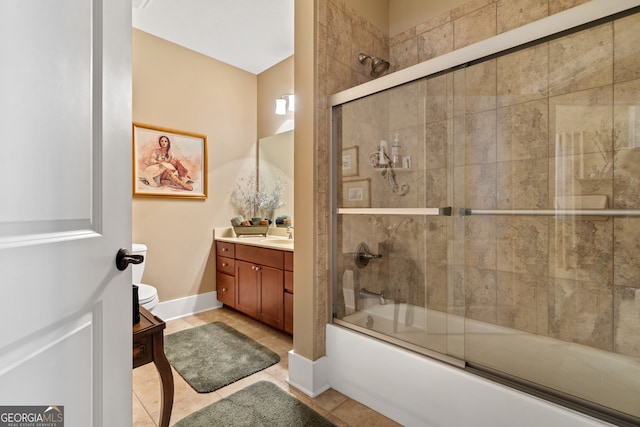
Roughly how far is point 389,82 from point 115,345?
168 cm

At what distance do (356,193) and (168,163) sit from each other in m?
2.03

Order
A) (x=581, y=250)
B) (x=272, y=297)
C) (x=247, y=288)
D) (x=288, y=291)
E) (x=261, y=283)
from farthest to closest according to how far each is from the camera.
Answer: (x=247, y=288) → (x=261, y=283) → (x=272, y=297) → (x=288, y=291) → (x=581, y=250)

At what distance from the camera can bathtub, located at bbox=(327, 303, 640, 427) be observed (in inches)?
48.5

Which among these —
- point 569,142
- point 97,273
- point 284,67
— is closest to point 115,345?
point 97,273

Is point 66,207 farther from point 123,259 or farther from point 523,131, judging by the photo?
point 523,131

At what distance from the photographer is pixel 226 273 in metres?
3.17

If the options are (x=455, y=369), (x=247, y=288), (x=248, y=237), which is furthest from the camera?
(x=248, y=237)

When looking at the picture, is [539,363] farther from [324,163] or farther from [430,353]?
[324,163]

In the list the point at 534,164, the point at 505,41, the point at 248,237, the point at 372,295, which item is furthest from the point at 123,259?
the point at 248,237

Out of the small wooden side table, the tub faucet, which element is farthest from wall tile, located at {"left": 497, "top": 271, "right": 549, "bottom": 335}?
the small wooden side table

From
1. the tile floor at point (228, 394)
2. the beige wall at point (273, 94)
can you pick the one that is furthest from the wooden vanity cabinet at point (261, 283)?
the beige wall at point (273, 94)

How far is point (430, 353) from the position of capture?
154 cm

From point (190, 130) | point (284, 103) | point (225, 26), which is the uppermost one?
point (225, 26)

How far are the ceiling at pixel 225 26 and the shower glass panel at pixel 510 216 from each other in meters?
1.30
